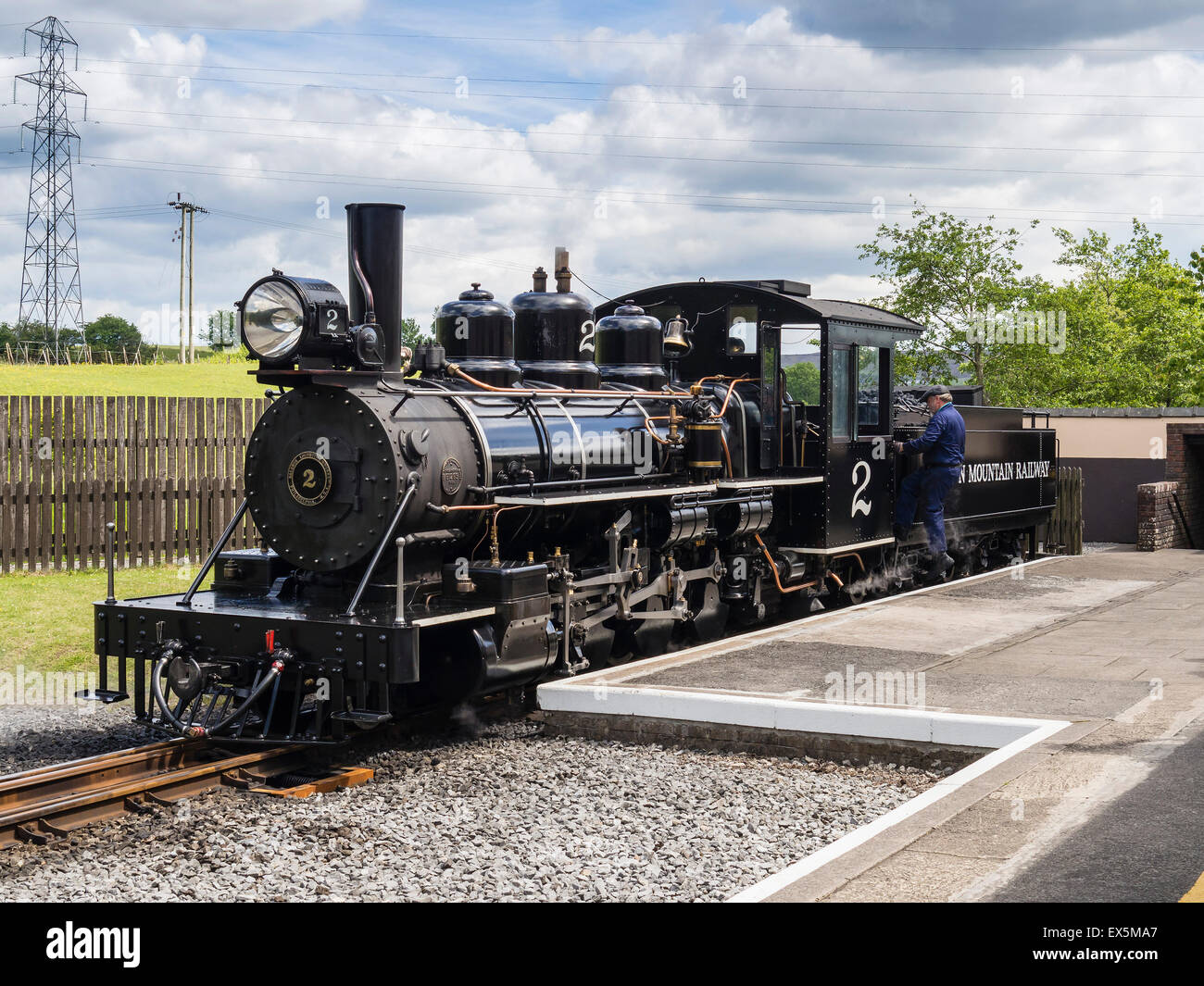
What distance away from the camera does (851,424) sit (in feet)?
39.2

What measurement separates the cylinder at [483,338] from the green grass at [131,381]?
20.6 m

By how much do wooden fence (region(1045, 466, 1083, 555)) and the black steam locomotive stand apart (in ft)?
27.6

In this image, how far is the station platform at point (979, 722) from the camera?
15.0 ft

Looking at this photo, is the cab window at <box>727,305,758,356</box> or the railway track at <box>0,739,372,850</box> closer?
the railway track at <box>0,739,372,850</box>

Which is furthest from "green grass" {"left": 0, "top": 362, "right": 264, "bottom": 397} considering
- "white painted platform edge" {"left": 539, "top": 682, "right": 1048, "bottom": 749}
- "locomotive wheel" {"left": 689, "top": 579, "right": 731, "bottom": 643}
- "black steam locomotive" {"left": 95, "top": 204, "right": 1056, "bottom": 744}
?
"white painted platform edge" {"left": 539, "top": 682, "right": 1048, "bottom": 749}

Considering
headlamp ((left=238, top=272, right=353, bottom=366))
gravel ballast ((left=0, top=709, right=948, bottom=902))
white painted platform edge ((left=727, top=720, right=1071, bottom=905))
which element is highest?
headlamp ((left=238, top=272, right=353, bottom=366))

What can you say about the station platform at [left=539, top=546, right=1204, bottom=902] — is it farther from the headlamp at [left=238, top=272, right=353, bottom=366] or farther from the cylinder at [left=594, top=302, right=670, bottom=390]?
the headlamp at [left=238, top=272, right=353, bottom=366]

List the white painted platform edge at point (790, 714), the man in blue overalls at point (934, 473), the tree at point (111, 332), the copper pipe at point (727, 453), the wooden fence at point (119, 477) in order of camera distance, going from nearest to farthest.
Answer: the white painted platform edge at point (790, 714), the copper pipe at point (727, 453), the man in blue overalls at point (934, 473), the wooden fence at point (119, 477), the tree at point (111, 332)

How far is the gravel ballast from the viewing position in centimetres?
517

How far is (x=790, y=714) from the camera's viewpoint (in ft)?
23.7

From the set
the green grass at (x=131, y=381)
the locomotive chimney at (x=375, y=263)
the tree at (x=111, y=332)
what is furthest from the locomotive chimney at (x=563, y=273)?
the tree at (x=111, y=332)

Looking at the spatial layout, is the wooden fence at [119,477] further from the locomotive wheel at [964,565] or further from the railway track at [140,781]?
the locomotive wheel at [964,565]

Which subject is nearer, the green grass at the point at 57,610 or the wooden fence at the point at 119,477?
the green grass at the point at 57,610
